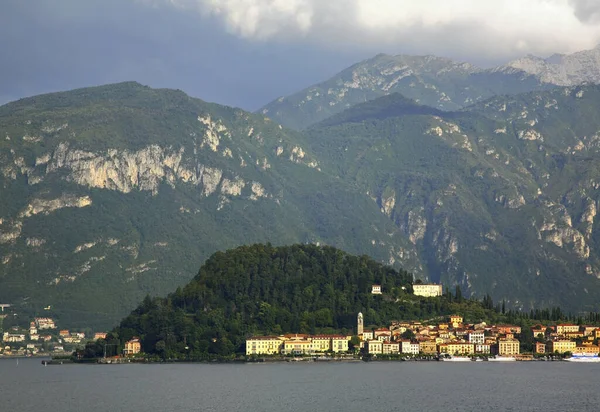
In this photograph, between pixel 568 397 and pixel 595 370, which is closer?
pixel 568 397

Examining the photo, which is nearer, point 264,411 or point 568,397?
point 264,411

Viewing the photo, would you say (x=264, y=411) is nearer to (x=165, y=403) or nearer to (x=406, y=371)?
(x=165, y=403)

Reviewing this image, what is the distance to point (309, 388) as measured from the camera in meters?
149

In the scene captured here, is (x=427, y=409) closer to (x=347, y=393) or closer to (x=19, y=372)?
(x=347, y=393)

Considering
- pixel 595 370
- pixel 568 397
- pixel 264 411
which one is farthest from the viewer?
pixel 595 370

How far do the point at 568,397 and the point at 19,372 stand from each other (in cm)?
9242

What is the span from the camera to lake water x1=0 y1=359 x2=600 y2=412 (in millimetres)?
131250

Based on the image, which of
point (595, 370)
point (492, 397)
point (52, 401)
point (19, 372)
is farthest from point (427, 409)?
point (19, 372)

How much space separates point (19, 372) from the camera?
7785 inches

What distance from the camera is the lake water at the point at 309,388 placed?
431ft

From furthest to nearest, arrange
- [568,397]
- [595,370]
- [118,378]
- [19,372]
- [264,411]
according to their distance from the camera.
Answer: [19,372] → [595,370] → [118,378] → [568,397] → [264,411]

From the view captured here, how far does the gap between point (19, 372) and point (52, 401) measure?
200ft

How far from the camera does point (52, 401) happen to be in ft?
456

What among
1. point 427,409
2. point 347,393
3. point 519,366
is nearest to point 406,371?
point 519,366
